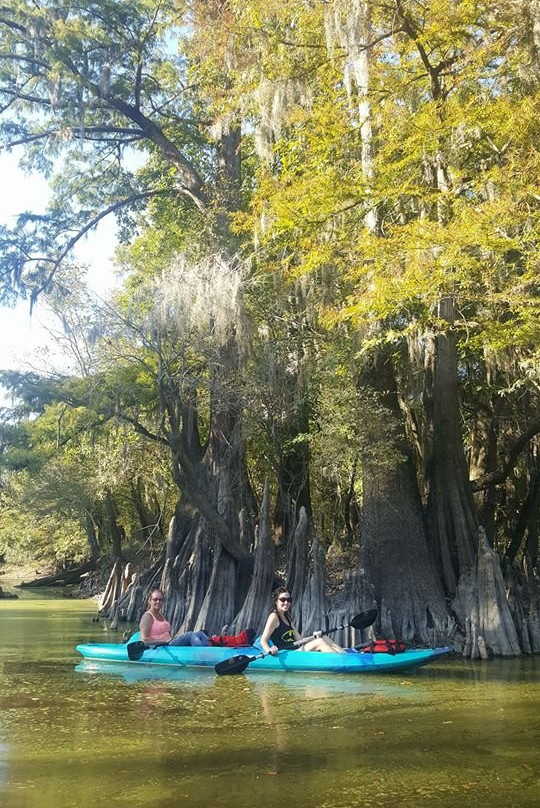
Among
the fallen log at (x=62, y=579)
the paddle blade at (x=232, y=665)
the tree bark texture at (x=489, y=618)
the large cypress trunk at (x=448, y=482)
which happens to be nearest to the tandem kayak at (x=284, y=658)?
the paddle blade at (x=232, y=665)

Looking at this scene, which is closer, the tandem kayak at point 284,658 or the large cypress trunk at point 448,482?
the tandem kayak at point 284,658

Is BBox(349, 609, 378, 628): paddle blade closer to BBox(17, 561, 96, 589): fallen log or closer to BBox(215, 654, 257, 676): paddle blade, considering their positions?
BBox(215, 654, 257, 676): paddle blade

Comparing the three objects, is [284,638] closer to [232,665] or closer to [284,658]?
[284,658]

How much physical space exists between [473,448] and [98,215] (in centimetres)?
948

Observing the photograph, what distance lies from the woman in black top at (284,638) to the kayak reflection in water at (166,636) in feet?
1.88

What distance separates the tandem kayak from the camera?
32.2 ft

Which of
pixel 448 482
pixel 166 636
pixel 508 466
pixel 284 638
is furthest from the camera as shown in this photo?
pixel 508 466

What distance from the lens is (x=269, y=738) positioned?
672 cm

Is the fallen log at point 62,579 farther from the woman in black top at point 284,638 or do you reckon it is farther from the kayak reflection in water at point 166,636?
the woman in black top at point 284,638

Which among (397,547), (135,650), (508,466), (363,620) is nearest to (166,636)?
(135,650)

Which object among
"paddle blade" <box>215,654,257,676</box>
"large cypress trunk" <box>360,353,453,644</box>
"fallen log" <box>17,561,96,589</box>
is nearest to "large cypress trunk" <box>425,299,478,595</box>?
"large cypress trunk" <box>360,353,453,644</box>

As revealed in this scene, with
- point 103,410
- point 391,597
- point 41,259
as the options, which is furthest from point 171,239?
point 391,597

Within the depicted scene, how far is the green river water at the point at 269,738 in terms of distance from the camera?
17.2 feet

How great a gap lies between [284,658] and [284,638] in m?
0.45
